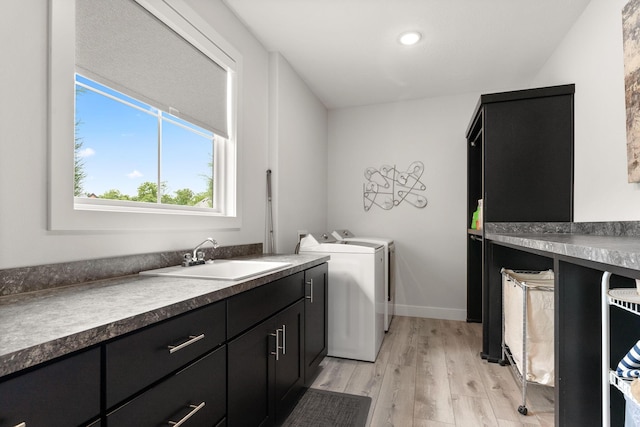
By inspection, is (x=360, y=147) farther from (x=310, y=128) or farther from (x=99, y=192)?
(x=99, y=192)

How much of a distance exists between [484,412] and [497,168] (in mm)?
1622

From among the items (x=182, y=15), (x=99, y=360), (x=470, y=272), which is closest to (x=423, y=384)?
(x=470, y=272)

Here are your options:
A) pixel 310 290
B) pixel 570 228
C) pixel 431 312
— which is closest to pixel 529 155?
pixel 570 228

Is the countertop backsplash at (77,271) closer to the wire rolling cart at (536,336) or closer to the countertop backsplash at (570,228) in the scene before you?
the wire rolling cart at (536,336)

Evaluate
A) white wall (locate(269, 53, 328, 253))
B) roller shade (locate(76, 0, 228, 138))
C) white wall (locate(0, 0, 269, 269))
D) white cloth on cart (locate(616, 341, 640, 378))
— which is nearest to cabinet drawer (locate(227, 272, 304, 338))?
white wall (locate(0, 0, 269, 269))

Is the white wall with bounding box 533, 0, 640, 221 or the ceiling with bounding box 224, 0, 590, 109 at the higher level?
the ceiling with bounding box 224, 0, 590, 109

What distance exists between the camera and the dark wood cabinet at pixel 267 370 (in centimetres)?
129

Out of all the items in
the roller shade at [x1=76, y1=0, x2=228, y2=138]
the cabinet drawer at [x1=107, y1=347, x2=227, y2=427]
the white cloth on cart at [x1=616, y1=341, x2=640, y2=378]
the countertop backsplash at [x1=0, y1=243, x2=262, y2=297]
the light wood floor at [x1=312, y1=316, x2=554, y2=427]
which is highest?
the roller shade at [x1=76, y1=0, x2=228, y2=138]

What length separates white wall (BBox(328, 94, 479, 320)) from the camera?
11.8 ft

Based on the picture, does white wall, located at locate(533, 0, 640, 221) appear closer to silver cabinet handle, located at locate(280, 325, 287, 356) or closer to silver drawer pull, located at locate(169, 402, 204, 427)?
silver cabinet handle, located at locate(280, 325, 287, 356)

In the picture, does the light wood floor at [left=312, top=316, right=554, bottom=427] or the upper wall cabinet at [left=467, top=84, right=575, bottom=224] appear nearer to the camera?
the light wood floor at [left=312, top=316, right=554, bottom=427]

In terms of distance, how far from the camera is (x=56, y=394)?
25.9 inches

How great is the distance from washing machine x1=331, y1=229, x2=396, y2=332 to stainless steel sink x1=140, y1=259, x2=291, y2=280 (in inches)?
58.5

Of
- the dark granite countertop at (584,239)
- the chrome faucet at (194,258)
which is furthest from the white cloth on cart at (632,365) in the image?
the chrome faucet at (194,258)
